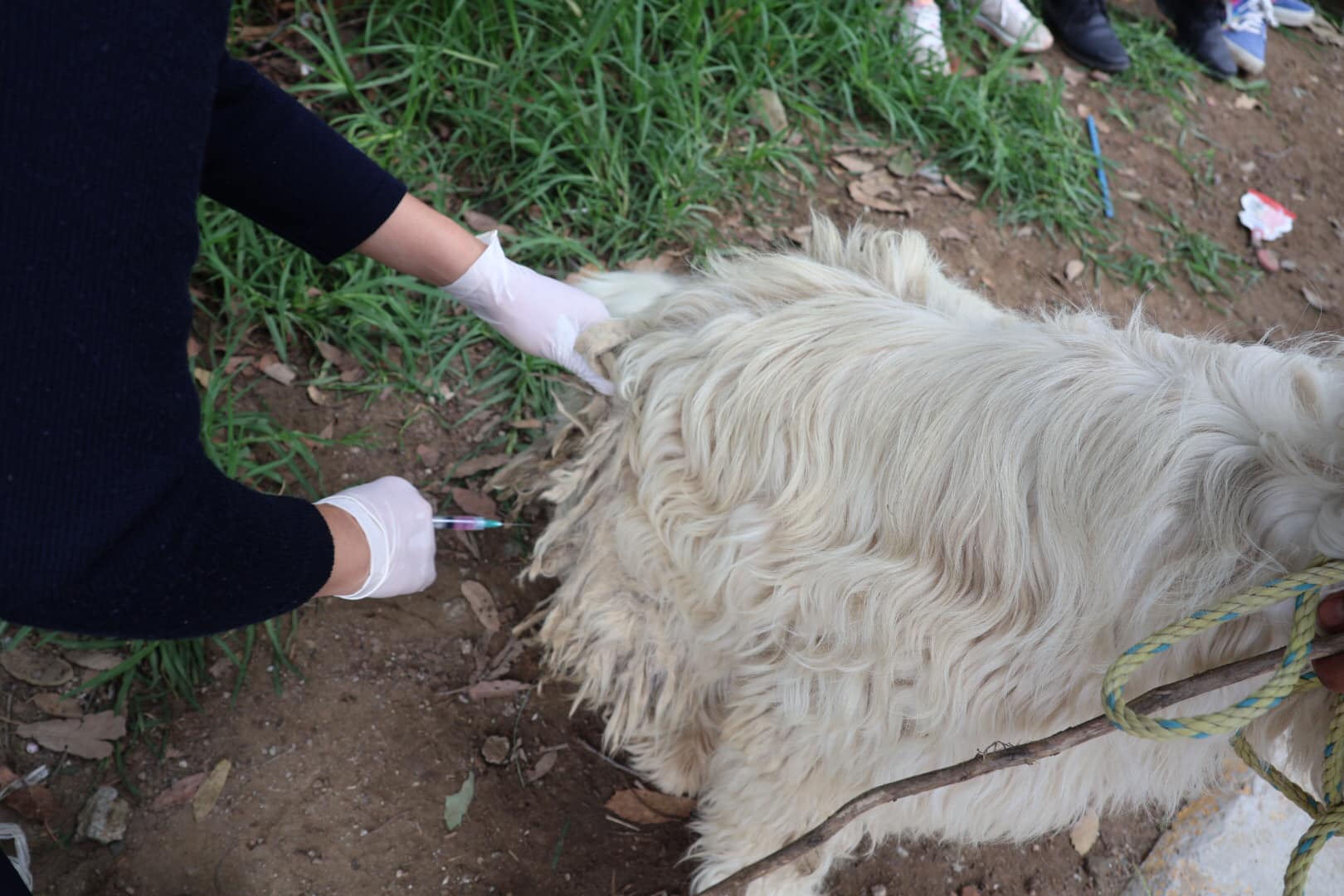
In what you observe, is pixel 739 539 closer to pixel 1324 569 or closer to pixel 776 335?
pixel 776 335

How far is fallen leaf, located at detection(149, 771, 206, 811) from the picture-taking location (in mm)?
1815

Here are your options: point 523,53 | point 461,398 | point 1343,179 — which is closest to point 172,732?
point 461,398

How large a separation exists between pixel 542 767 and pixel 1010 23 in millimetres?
3277

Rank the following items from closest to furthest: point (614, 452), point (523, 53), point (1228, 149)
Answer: point (614, 452)
point (523, 53)
point (1228, 149)

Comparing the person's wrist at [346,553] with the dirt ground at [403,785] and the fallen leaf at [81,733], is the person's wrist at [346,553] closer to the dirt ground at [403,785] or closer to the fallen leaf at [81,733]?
the dirt ground at [403,785]

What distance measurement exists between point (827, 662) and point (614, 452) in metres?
0.56

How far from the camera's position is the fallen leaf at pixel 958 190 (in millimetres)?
3133

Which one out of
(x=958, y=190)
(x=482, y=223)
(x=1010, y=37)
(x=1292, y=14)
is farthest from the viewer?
(x=1292, y=14)

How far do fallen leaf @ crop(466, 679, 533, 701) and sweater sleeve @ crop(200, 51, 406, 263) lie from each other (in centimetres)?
96

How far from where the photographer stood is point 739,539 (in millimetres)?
1530

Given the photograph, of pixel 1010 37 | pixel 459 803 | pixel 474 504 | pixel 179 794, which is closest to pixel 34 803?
pixel 179 794

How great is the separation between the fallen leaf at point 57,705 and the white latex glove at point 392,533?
1.94 feet

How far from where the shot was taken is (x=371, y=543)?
5.76 feet

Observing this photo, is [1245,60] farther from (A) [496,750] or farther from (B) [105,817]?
(B) [105,817]
